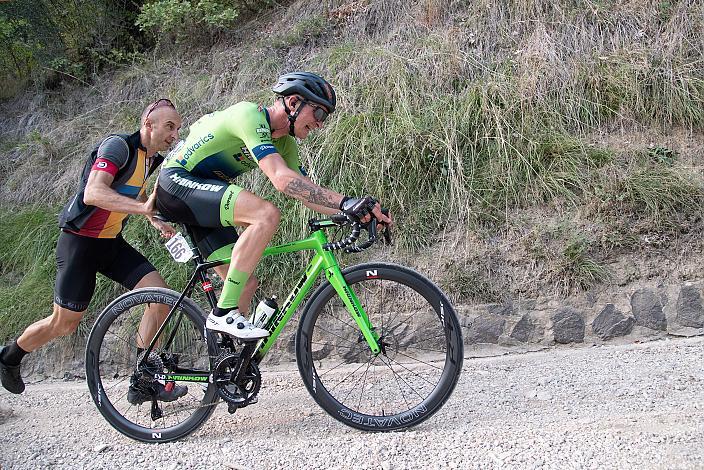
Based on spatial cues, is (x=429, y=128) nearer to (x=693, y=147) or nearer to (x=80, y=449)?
(x=693, y=147)

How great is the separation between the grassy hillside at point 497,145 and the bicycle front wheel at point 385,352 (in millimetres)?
1143

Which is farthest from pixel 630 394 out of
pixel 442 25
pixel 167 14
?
pixel 167 14

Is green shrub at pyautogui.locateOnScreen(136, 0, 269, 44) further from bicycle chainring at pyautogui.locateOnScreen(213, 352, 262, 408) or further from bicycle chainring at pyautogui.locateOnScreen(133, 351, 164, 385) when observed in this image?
bicycle chainring at pyautogui.locateOnScreen(213, 352, 262, 408)

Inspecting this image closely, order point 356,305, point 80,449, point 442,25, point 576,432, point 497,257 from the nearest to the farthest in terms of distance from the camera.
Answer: point 576,432
point 356,305
point 80,449
point 497,257
point 442,25

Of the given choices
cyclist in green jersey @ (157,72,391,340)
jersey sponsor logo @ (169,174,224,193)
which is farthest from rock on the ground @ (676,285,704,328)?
jersey sponsor logo @ (169,174,224,193)

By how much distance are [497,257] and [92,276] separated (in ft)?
10.7

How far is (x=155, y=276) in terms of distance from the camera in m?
4.41

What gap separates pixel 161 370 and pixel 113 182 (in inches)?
47.7

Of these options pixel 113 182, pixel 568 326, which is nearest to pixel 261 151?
pixel 113 182

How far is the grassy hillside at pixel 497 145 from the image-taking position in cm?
563

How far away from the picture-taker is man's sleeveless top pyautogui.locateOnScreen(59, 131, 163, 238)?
4.08 meters

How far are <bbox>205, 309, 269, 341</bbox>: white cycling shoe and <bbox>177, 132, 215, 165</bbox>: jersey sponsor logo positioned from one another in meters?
0.92

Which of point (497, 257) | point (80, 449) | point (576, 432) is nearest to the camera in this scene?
point (576, 432)

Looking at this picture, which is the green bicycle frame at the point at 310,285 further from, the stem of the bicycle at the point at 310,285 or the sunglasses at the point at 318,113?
the sunglasses at the point at 318,113
